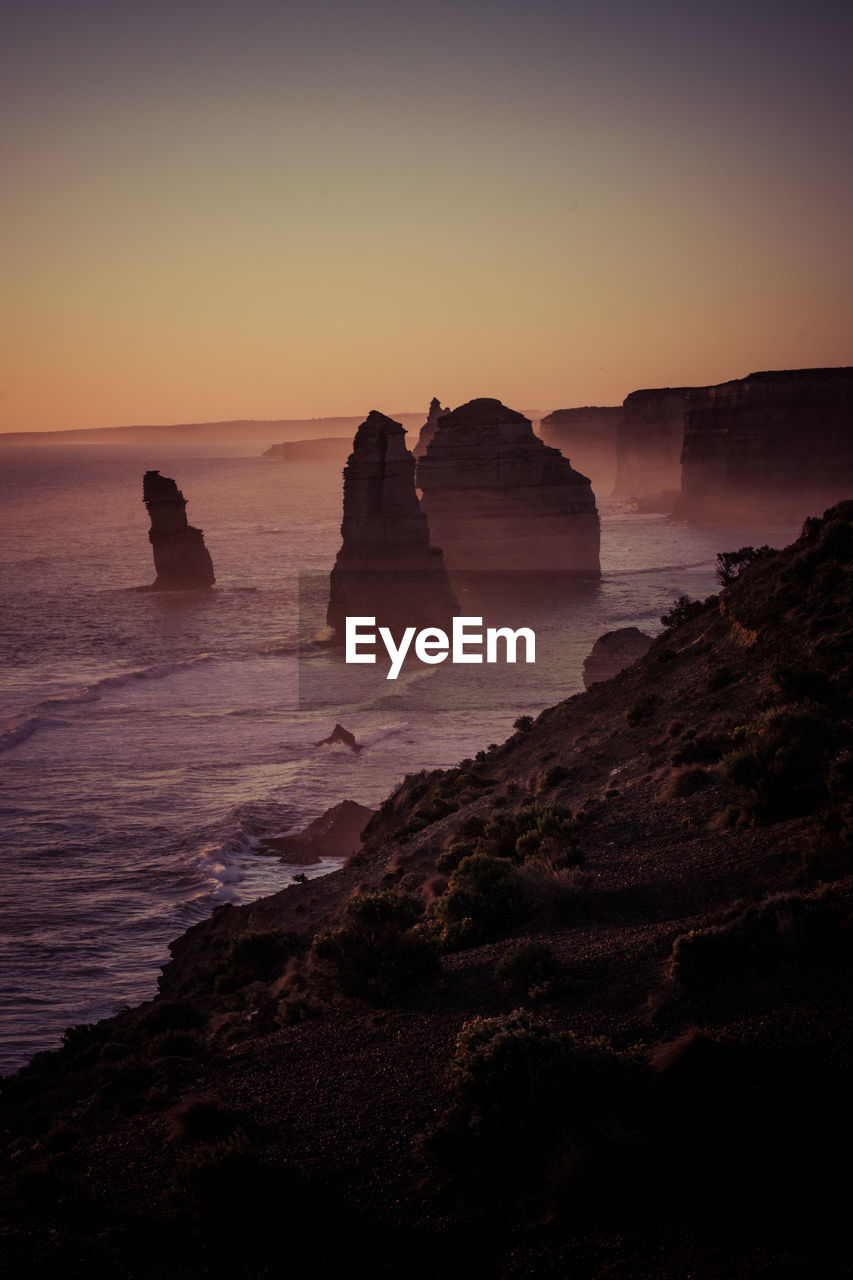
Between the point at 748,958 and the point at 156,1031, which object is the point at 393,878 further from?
the point at 748,958

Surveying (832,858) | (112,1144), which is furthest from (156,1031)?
(832,858)

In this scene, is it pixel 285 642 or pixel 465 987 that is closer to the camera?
pixel 465 987

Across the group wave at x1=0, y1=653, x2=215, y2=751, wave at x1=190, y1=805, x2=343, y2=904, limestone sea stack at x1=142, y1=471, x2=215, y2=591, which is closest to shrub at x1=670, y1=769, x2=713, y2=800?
wave at x1=190, y1=805, x2=343, y2=904

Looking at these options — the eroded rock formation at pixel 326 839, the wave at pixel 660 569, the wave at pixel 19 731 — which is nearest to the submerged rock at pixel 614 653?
the eroded rock formation at pixel 326 839

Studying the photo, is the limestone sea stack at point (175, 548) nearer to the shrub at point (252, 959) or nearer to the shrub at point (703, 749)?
the shrub at point (252, 959)

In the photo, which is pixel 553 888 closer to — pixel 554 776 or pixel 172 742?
pixel 554 776

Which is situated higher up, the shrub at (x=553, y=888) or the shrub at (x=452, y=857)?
the shrub at (x=553, y=888)

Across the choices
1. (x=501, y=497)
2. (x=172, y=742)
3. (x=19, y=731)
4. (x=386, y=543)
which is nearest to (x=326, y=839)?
(x=172, y=742)
